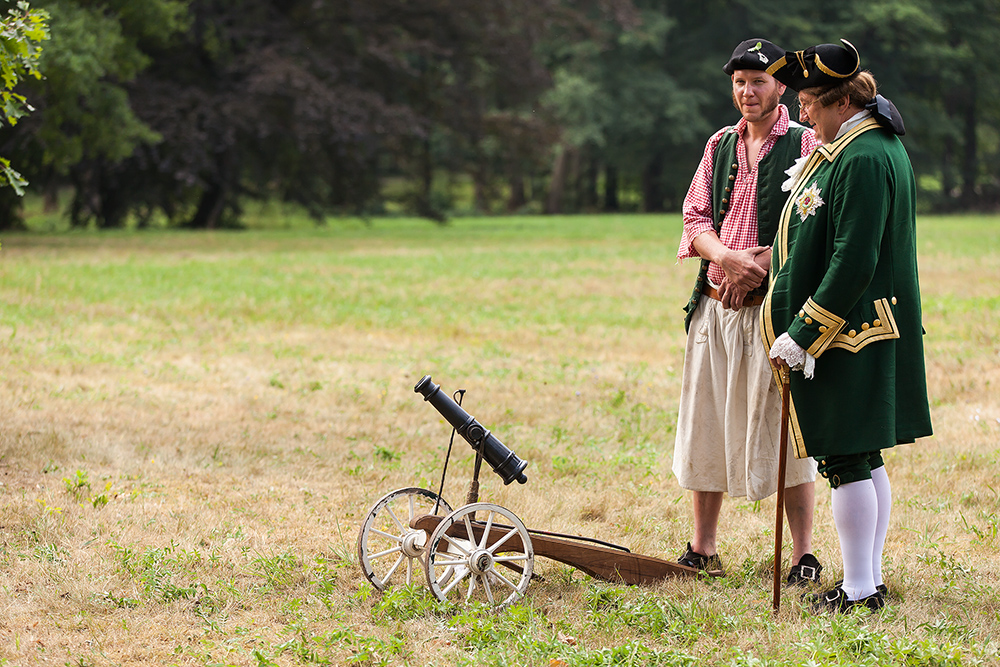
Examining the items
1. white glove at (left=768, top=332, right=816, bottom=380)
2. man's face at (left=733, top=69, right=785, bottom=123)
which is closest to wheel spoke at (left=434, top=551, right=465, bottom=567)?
white glove at (left=768, top=332, right=816, bottom=380)

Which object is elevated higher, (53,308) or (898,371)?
(898,371)

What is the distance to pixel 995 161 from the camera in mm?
49750

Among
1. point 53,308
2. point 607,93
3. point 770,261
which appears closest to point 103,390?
point 53,308

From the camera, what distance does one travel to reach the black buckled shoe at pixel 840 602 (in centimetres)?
361

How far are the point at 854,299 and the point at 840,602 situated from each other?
1140 mm

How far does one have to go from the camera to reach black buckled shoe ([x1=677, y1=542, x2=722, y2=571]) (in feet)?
13.6

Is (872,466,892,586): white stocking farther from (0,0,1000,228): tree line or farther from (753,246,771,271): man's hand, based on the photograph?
(0,0,1000,228): tree line

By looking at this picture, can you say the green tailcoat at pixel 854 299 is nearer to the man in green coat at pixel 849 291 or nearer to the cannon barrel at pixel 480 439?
the man in green coat at pixel 849 291

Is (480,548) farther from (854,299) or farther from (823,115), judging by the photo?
(823,115)

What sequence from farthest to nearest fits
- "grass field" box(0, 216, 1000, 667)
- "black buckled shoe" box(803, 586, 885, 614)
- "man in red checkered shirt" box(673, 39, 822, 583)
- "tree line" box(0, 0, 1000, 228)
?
"tree line" box(0, 0, 1000, 228) < "man in red checkered shirt" box(673, 39, 822, 583) < "black buckled shoe" box(803, 586, 885, 614) < "grass field" box(0, 216, 1000, 667)

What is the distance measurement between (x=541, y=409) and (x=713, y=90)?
1639 inches

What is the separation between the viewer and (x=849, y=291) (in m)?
3.31

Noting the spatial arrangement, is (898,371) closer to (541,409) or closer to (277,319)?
(541,409)

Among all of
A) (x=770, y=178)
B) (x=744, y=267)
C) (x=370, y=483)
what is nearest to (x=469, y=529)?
(x=744, y=267)
